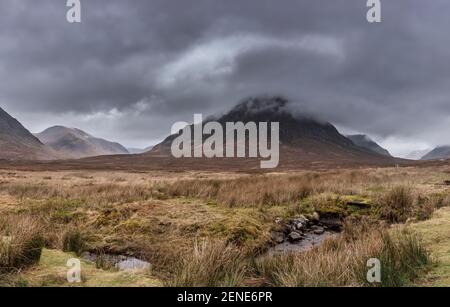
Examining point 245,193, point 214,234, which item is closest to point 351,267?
point 214,234

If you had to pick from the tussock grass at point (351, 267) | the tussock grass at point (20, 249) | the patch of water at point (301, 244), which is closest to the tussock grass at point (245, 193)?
the patch of water at point (301, 244)

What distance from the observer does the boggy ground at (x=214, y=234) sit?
257 inches

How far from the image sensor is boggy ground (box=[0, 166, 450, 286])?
21.4 ft

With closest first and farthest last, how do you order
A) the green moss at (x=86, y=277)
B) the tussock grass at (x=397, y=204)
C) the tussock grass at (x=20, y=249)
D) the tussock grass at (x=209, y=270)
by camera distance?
the tussock grass at (x=209, y=270) → the green moss at (x=86, y=277) → the tussock grass at (x=20, y=249) → the tussock grass at (x=397, y=204)

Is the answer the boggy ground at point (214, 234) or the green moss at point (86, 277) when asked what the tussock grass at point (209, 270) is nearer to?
the boggy ground at point (214, 234)

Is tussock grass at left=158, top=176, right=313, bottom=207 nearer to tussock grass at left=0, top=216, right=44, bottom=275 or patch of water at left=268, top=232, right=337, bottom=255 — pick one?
patch of water at left=268, top=232, right=337, bottom=255

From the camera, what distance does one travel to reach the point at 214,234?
467 inches

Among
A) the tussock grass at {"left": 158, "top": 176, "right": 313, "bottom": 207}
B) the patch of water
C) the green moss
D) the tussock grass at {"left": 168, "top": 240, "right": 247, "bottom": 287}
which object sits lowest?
the patch of water

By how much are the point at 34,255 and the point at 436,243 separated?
26.8 ft

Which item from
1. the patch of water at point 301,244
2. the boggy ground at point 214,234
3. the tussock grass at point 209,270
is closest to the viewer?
the tussock grass at point 209,270

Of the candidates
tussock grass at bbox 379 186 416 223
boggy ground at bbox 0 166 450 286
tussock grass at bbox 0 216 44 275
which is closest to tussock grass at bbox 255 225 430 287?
boggy ground at bbox 0 166 450 286
